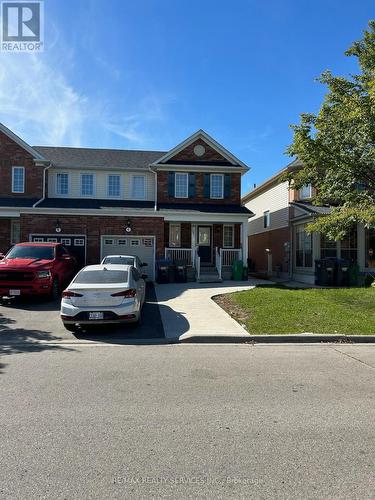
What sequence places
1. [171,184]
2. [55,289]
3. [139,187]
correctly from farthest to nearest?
[139,187]
[171,184]
[55,289]

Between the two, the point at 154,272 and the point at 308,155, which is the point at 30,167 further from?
the point at 308,155

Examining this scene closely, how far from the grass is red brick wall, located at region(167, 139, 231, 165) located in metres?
11.2

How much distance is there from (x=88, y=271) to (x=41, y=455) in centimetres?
693

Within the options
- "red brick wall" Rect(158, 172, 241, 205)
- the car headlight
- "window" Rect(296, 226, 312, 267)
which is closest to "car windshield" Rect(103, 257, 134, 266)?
the car headlight

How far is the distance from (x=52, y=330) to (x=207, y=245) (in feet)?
48.9

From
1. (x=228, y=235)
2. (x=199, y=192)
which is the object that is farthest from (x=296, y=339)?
(x=199, y=192)

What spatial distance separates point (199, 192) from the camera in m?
23.2

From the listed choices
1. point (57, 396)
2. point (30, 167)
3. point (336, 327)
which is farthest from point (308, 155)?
point (30, 167)

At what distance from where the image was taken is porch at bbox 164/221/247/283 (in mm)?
20828

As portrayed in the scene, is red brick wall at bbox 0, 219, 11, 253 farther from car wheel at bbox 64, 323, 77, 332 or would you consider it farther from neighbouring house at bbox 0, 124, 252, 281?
car wheel at bbox 64, 323, 77, 332

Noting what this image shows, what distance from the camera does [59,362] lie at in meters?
6.84

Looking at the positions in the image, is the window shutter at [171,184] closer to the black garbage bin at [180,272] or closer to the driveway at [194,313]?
the black garbage bin at [180,272]

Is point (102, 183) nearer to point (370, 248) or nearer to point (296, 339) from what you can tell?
point (370, 248)

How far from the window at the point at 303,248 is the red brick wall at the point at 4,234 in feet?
52.0
